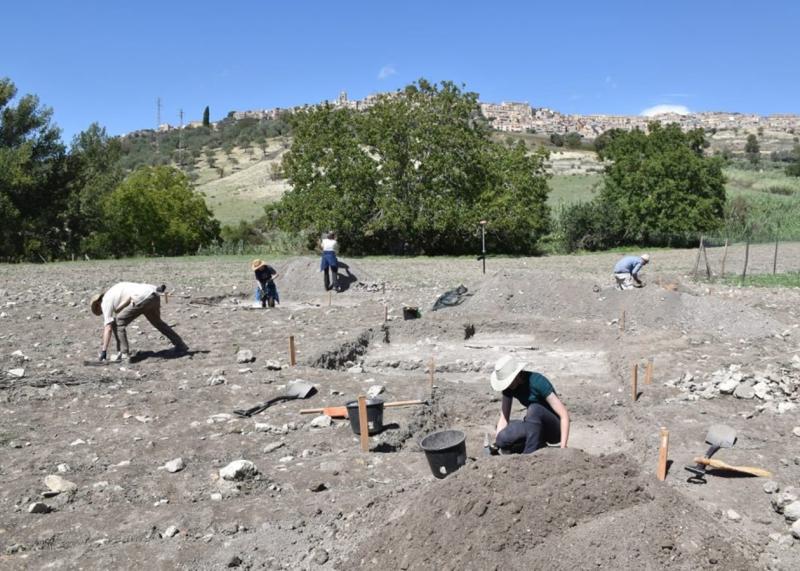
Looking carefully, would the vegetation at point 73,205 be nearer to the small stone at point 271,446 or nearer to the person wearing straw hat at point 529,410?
the small stone at point 271,446

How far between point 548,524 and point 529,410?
131 centimetres

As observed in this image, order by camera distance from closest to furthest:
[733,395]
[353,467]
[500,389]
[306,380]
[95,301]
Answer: [500,389] < [353,467] < [733,395] < [306,380] < [95,301]

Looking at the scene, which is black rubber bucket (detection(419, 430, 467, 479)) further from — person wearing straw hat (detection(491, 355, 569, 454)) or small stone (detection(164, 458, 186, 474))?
small stone (detection(164, 458, 186, 474))

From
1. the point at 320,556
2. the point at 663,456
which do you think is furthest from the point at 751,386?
the point at 320,556

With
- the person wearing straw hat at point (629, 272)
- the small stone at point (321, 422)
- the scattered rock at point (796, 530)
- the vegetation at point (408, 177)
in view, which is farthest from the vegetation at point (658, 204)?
the scattered rock at point (796, 530)

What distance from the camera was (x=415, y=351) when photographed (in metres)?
12.0

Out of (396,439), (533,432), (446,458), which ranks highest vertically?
(533,432)

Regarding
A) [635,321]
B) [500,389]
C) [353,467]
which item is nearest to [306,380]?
[353,467]

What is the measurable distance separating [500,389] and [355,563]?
1797 millimetres

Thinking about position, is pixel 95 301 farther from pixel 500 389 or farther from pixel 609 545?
pixel 609 545

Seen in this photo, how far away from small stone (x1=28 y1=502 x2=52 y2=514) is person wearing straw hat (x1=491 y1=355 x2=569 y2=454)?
3.56 meters

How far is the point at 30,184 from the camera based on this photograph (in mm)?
30625

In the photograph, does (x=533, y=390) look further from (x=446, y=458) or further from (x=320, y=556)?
(x=320, y=556)

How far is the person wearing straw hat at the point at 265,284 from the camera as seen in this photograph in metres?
14.9
